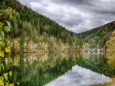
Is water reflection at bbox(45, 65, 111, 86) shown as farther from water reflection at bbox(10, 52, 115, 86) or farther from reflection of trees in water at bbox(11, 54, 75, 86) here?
reflection of trees in water at bbox(11, 54, 75, 86)

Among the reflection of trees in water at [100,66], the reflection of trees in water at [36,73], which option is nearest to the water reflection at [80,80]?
the reflection of trees in water at [36,73]

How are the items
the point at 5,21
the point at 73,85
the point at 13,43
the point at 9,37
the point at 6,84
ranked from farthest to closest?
1. the point at 9,37
2. the point at 13,43
3. the point at 73,85
4. the point at 6,84
5. the point at 5,21

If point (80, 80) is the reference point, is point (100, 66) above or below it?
above

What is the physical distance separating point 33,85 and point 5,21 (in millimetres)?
43390

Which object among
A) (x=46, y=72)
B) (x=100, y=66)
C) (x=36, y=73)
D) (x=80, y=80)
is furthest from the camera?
(x=100, y=66)

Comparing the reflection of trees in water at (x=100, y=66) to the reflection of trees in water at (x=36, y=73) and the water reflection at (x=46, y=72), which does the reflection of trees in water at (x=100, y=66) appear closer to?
the water reflection at (x=46, y=72)

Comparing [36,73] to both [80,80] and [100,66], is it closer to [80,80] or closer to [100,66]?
[80,80]

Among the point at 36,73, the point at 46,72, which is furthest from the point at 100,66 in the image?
the point at 36,73

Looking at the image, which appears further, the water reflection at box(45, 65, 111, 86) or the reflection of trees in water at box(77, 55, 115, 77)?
the reflection of trees in water at box(77, 55, 115, 77)

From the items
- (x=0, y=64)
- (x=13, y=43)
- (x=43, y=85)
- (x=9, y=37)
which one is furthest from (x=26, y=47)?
(x=0, y=64)

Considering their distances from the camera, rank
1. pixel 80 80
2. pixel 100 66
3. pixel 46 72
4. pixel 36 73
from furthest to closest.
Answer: pixel 100 66 < pixel 46 72 < pixel 36 73 < pixel 80 80

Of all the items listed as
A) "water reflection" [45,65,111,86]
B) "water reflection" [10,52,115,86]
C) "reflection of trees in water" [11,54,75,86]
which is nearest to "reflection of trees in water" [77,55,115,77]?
"water reflection" [10,52,115,86]

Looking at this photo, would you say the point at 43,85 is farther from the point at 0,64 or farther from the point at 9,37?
the point at 9,37

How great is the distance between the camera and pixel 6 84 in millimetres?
6137
